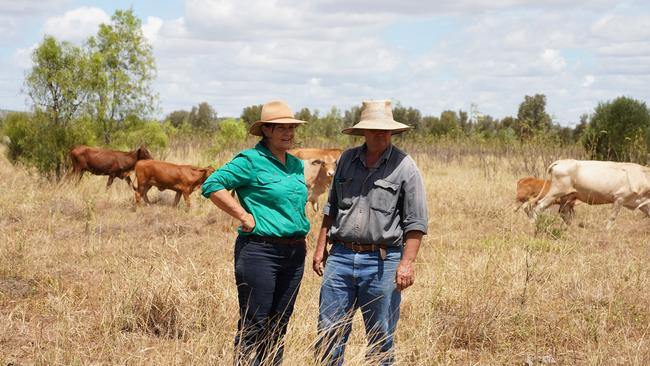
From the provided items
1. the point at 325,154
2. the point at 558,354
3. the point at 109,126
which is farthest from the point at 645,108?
the point at 558,354

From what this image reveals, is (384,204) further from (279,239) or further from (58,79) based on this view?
(58,79)

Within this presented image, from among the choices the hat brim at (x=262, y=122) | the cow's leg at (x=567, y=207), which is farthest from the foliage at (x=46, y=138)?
the hat brim at (x=262, y=122)

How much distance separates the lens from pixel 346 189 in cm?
508

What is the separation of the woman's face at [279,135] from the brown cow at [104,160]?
43.1 feet

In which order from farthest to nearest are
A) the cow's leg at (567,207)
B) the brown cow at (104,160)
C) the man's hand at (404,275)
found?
the brown cow at (104,160) → the cow's leg at (567,207) → the man's hand at (404,275)

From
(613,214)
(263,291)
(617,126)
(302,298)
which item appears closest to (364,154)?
(263,291)

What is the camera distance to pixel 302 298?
7305 millimetres

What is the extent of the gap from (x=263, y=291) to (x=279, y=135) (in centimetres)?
108

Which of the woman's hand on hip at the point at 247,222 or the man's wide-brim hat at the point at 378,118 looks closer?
the woman's hand on hip at the point at 247,222

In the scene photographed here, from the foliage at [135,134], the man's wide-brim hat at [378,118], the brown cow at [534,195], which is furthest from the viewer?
the foliage at [135,134]

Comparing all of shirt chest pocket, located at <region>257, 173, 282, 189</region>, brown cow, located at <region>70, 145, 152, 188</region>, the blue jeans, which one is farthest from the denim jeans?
brown cow, located at <region>70, 145, 152, 188</region>

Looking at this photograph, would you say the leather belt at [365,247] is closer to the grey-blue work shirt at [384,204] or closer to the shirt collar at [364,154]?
the grey-blue work shirt at [384,204]

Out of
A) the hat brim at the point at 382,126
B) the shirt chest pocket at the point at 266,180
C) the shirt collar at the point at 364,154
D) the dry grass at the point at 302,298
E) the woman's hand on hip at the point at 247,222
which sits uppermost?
the hat brim at the point at 382,126

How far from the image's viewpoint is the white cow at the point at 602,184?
573 inches
